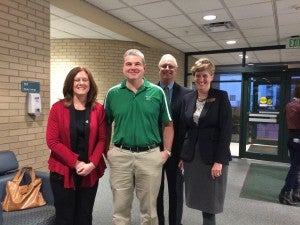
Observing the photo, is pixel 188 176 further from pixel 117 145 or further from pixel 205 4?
pixel 205 4

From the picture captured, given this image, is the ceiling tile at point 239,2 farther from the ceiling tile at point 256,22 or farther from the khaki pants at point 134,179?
the khaki pants at point 134,179

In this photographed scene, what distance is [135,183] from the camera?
7.09ft

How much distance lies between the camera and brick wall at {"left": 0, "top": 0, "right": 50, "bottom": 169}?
317cm

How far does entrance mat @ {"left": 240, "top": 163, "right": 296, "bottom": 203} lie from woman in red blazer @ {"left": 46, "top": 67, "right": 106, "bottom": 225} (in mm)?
2780

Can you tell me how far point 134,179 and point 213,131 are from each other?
0.73 meters

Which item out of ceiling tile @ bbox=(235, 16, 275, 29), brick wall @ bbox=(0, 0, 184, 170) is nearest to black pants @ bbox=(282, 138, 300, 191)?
ceiling tile @ bbox=(235, 16, 275, 29)

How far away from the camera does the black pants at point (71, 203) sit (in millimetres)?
2053

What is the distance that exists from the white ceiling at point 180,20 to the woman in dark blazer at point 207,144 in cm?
221

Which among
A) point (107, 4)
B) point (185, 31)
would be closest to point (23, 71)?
point (107, 4)

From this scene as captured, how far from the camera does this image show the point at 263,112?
22.1 ft

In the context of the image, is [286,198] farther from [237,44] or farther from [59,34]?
[59,34]

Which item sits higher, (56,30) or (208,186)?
(56,30)

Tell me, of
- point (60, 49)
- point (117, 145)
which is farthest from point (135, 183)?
point (60, 49)

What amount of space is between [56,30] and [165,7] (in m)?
2.46
